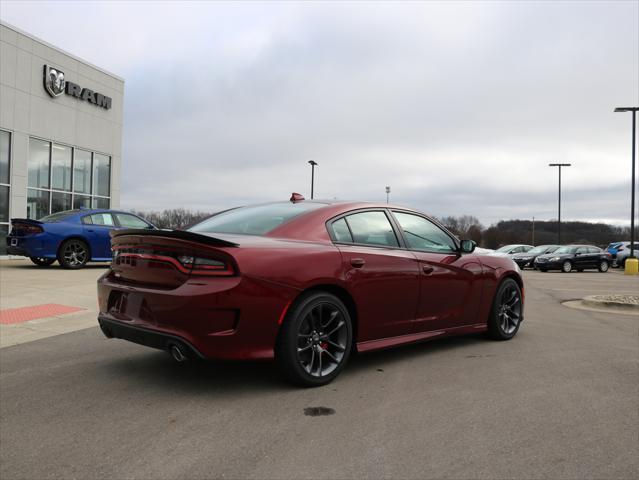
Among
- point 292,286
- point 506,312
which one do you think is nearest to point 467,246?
point 506,312

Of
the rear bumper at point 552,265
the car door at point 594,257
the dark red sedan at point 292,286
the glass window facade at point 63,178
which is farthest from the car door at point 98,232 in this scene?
the car door at point 594,257

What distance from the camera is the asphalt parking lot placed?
270 cm

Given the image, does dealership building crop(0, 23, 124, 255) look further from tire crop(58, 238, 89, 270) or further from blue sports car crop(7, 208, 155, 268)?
tire crop(58, 238, 89, 270)

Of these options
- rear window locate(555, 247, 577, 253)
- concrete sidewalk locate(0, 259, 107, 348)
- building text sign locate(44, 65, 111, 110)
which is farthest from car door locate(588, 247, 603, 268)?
building text sign locate(44, 65, 111, 110)

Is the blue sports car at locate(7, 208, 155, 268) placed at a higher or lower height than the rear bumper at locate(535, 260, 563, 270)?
higher

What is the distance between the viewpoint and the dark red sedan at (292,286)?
3.56 meters

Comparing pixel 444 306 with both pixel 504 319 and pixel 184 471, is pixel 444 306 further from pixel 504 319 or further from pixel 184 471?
pixel 184 471

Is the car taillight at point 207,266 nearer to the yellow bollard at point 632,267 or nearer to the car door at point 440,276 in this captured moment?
the car door at point 440,276

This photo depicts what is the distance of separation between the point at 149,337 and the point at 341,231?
5.59ft

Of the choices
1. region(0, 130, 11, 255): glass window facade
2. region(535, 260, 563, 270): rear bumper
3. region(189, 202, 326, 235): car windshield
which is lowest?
region(535, 260, 563, 270): rear bumper

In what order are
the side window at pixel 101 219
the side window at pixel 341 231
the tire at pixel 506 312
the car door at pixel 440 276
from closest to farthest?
the side window at pixel 341 231 < the car door at pixel 440 276 < the tire at pixel 506 312 < the side window at pixel 101 219

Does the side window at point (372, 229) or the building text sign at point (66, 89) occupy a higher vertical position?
the building text sign at point (66, 89)

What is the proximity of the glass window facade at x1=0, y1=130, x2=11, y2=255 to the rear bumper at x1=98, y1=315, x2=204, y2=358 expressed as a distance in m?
16.8

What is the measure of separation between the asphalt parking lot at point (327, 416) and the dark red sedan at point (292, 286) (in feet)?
1.16
